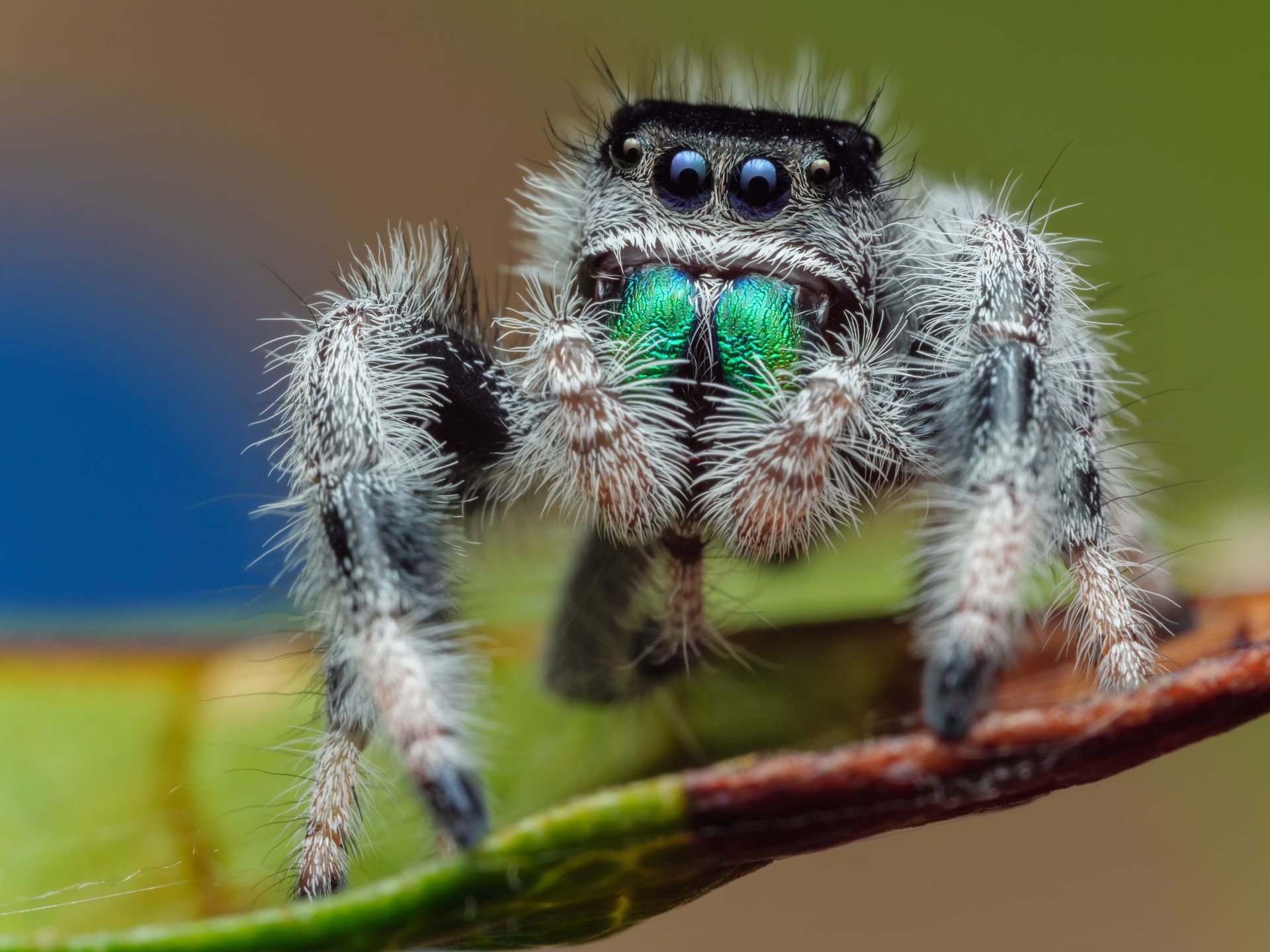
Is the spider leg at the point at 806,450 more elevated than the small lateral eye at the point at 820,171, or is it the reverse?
the small lateral eye at the point at 820,171

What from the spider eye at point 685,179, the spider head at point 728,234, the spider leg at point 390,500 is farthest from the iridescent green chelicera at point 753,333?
the spider leg at point 390,500

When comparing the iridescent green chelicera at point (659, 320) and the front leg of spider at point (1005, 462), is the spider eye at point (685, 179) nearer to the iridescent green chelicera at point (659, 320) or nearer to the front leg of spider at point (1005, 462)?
the iridescent green chelicera at point (659, 320)

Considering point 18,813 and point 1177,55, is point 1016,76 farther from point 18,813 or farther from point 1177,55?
point 18,813

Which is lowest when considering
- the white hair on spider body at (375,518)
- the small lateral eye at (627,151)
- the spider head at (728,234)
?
the white hair on spider body at (375,518)

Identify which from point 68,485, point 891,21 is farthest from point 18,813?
point 891,21

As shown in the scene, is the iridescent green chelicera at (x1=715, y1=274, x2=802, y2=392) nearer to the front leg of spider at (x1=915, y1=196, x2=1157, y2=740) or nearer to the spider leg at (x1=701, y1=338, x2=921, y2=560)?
the spider leg at (x1=701, y1=338, x2=921, y2=560)

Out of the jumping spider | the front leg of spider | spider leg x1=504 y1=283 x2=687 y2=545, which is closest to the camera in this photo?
the front leg of spider

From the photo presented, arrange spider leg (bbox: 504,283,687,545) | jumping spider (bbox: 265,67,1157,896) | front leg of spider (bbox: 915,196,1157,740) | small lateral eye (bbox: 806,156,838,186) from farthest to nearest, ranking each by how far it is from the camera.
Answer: small lateral eye (bbox: 806,156,838,186)
spider leg (bbox: 504,283,687,545)
jumping spider (bbox: 265,67,1157,896)
front leg of spider (bbox: 915,196,1157,740)

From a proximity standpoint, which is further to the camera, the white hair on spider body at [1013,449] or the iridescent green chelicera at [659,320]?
the iridescent green chelicera at [659,320]

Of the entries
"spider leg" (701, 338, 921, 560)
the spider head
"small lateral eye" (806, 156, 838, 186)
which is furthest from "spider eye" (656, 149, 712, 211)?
"spider leg" (701, 338, 921, 560)
